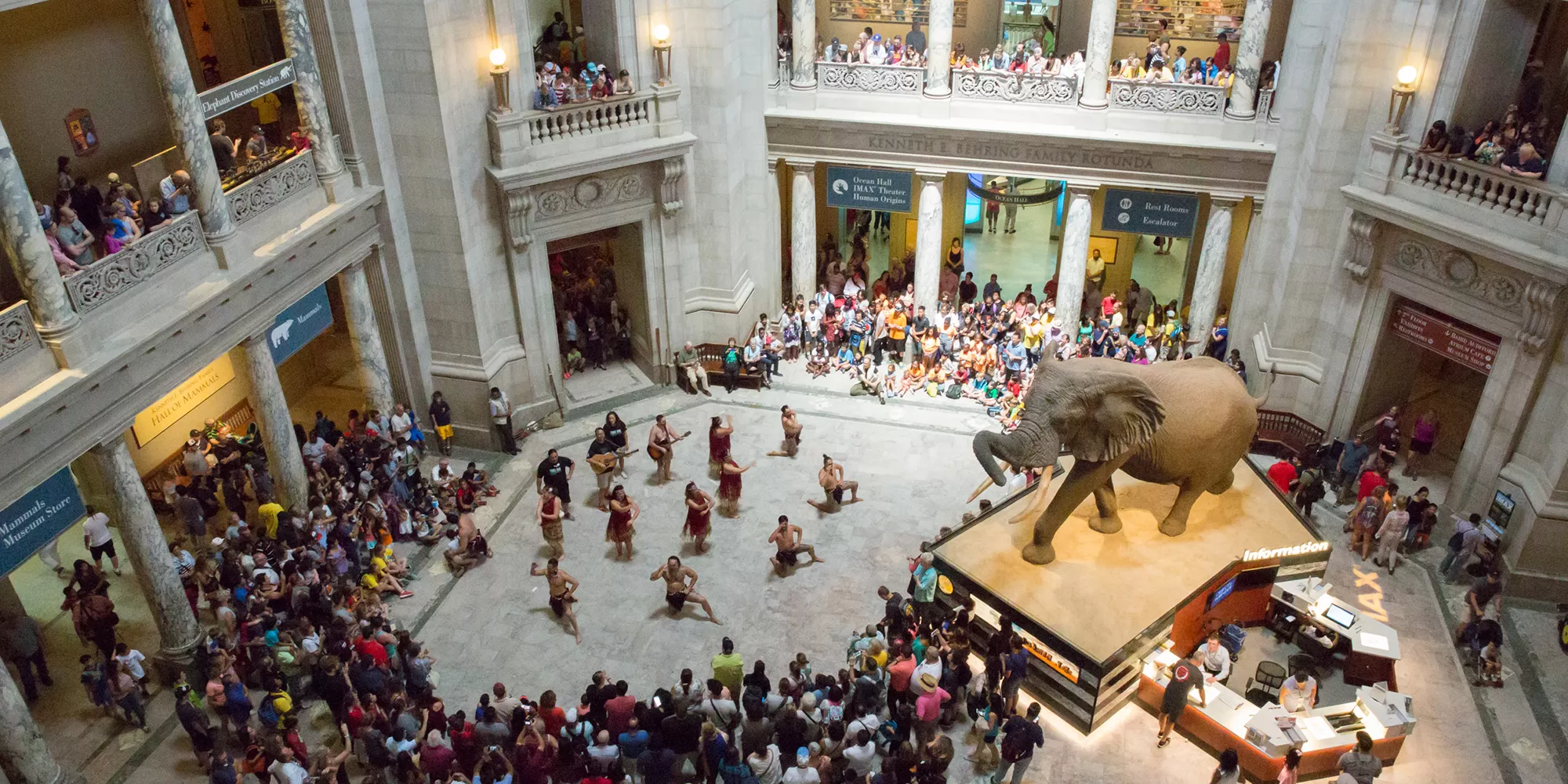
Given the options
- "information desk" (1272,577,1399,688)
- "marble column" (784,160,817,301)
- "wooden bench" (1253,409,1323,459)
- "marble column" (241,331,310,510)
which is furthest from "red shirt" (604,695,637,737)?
"marble column" (784,160,817,301)

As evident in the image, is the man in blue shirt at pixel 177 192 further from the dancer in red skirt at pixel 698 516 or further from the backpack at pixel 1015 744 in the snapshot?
the backpack at pixel 1015 744

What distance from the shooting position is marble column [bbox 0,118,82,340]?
11.8 metres

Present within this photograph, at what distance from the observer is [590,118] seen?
62.5 feet

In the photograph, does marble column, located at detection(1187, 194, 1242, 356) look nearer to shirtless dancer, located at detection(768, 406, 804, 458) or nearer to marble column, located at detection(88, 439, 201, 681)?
shirtless dancer, located at detection(768, 406, 804, 458)

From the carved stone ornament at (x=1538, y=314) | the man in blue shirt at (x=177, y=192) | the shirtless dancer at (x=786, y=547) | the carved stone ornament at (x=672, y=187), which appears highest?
the man in blue shirt at (x=177, y=192)

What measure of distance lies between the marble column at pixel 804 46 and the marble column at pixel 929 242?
2933mm

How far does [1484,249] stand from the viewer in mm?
15453

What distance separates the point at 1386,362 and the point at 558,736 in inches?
583

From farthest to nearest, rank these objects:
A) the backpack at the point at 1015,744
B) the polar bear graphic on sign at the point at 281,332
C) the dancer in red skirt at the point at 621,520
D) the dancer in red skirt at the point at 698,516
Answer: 1. the dancer in red skirt at the point at 698,516
2. the dancer in red skirt at the point at 621,520
3. the polar bear graphic on sign at the point at 281,332
4. the backpack at the point at 1015,744

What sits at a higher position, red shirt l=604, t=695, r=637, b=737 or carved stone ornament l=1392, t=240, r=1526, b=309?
carved stone ornament l=1392, t=240, r=1526, b=309

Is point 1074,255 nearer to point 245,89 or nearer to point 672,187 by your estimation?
point 672,187

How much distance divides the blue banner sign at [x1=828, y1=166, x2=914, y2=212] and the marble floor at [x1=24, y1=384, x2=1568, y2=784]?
448cm

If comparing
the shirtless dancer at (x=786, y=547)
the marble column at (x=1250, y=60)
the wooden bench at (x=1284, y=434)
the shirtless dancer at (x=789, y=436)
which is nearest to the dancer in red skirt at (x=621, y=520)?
the shirtless dancer at (x=786, y=547)

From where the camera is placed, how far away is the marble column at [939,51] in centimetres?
2050
